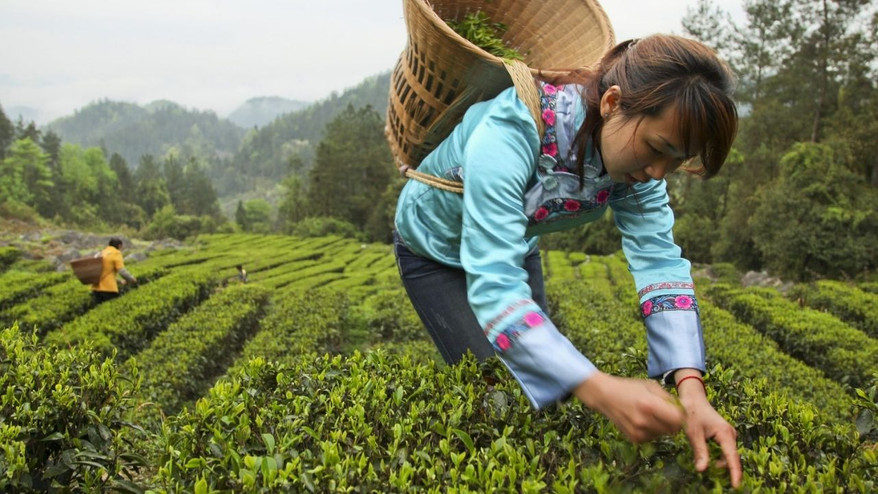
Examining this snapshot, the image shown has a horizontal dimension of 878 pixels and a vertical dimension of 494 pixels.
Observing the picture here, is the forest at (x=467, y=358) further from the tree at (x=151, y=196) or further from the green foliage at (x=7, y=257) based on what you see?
the tree at (x=151, y=196)

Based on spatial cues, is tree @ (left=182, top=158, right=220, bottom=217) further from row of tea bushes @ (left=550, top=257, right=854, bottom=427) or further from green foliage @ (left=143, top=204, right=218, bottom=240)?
row of tea bushes @ (left=550, top=257, right=854, bottom=427)

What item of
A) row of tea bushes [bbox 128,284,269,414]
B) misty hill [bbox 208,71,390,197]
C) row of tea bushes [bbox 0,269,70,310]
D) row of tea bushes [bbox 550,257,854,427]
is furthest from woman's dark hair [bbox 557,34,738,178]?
misty hill [bbox 208,71,390,197]

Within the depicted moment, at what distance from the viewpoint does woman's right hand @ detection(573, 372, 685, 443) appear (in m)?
1.06

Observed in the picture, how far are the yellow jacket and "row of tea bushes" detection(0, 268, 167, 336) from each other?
0.30 meters

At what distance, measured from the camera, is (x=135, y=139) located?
13288 cm

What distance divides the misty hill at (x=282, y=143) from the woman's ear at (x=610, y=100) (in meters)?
91.6

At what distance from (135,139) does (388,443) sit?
152992 mm

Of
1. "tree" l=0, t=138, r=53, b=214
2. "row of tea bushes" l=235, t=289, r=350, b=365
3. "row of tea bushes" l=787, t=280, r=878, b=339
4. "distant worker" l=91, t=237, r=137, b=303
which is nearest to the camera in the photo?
"row of tea bushes" l=235, t=289, r=350, b=365

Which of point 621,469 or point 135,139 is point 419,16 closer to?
point 621,469

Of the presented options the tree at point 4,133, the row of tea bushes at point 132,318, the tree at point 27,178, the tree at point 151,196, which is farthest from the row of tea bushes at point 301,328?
the tree at point 151,196

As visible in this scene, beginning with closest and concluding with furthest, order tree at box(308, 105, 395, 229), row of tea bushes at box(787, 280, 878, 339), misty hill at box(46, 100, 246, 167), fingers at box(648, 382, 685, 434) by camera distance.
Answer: fingers at box(648, 382, 685, 434) → row of tea bushes at box(787, 280, 878, 339) → tree at box(308, 105, 395, 229) → misty hill at box(46, 100, 246, 167)

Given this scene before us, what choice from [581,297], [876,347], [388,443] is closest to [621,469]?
[388,443]

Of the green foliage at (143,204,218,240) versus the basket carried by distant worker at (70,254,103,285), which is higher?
the basket carried by distant worker at (70,254,103,285)

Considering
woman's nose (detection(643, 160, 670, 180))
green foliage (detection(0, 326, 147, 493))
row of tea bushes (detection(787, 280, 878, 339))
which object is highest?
woman's nose (detection(643, 160, 670, 180))
